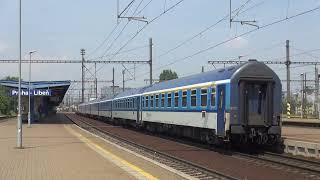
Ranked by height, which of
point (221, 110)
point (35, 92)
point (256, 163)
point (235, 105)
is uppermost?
point (35, 92)

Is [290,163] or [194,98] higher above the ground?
[194,98]

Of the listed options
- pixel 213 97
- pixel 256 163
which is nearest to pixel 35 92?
pixel 213 97

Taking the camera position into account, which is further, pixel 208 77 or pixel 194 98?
pixel 194 98

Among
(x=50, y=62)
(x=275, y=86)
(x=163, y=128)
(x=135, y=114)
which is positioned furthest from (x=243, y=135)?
(x=50, y=62)

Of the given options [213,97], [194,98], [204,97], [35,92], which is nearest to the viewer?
[213,97]

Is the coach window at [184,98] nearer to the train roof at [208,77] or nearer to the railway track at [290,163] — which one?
the train roof at [208,77]

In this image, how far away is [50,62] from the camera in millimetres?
62594

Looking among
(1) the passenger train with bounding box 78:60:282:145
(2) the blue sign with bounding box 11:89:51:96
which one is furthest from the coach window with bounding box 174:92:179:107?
(2) the blue sign with bounding box 11:89:51:96

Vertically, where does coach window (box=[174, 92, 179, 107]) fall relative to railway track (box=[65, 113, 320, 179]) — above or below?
above

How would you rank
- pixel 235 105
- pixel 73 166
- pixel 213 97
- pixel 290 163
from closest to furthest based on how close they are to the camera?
pixel 73 166
pixel 290 163
pixel 235 105
pixel 213 97

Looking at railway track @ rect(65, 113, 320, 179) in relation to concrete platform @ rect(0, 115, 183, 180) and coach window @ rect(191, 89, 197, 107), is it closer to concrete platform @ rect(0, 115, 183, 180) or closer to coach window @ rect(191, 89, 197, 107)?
concrete platform @ rect(0, 115, 183, 180)

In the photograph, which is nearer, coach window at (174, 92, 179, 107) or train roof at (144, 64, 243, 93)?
train roof at (144, 64, 243, 93)

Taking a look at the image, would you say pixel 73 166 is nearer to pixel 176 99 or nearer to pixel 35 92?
pixel 176 99

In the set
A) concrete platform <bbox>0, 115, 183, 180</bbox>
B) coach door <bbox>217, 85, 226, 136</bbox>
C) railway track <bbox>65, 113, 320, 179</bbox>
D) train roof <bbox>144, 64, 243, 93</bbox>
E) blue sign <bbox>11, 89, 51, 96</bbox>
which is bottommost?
railway track <bbox>65, 113, 320, 179</bbox>
